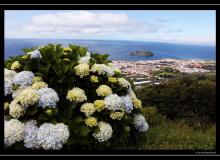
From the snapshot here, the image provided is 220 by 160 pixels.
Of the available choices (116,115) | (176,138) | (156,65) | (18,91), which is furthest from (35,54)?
(176,138)

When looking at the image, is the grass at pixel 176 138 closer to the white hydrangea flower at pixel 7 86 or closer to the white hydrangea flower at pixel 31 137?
the white hydrangea flower at pixel 31 137

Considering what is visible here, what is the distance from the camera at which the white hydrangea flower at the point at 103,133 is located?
7789 mm

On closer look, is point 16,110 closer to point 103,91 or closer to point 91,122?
point 91,122

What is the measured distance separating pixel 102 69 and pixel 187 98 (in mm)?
3190

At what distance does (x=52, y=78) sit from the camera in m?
8.03

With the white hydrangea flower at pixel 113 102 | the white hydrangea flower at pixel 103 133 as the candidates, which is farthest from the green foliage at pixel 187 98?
the white hydrangea flower at pixel 103 133

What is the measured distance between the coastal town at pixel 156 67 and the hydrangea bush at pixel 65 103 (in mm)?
1075

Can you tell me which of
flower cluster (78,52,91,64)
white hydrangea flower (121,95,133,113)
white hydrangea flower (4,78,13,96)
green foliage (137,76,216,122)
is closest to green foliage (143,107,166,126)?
green foliage (137,76,216,122)

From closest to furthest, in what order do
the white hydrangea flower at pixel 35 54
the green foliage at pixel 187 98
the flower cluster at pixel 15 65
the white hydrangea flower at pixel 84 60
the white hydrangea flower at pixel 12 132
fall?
the white hydrangea flower at pixel 12 132, the white hydrangea flower at pixel 35 54, the flower cluster at pixel 15 65, the white hydrangea flower at pixel 84 60, the green foliage at pixel 187 98

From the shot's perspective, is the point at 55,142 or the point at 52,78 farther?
the point at 52,78

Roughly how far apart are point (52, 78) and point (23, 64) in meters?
0.71

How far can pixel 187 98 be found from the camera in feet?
35.3
